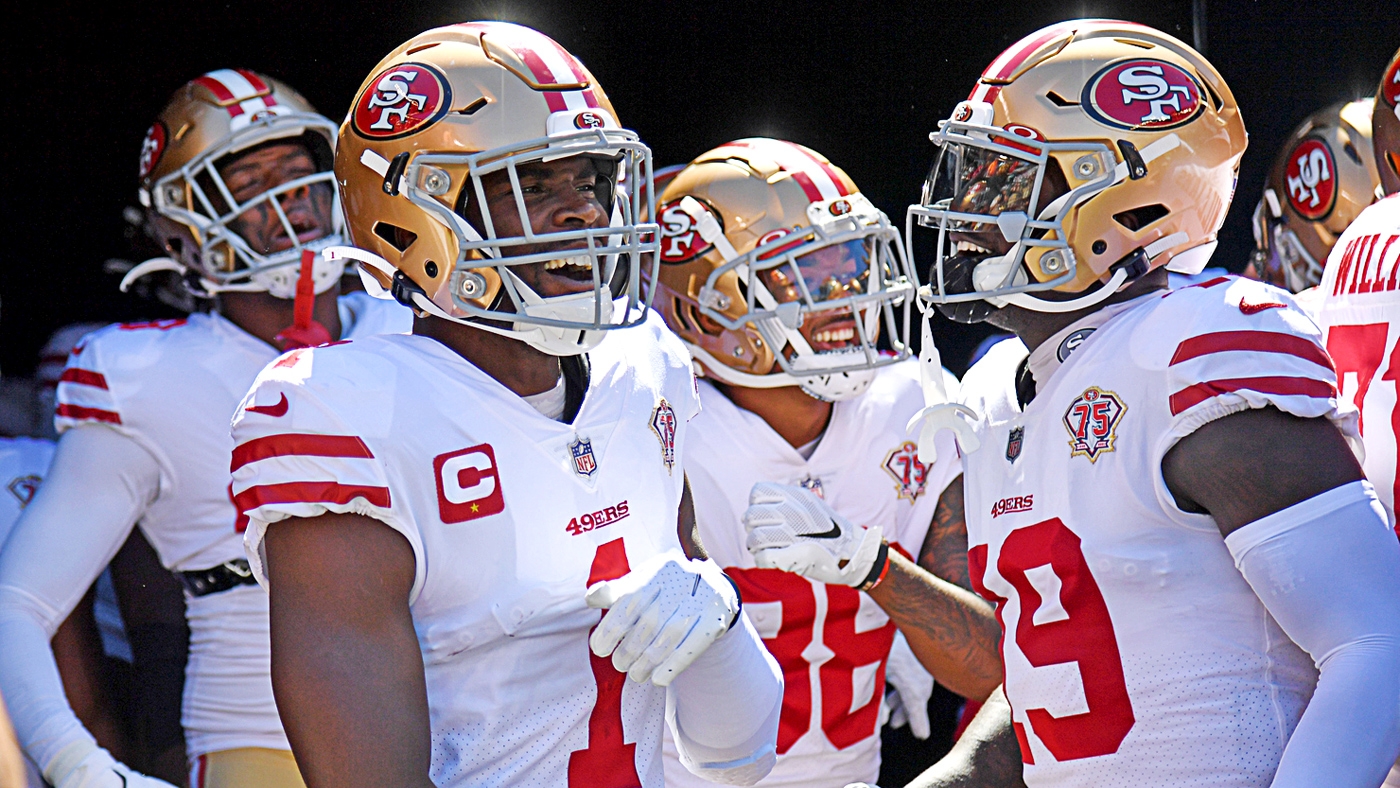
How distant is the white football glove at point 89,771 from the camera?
2.53 meters

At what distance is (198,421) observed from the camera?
288cm

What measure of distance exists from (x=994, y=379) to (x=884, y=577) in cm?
46

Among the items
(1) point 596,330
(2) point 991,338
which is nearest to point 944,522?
(1) point 596,330

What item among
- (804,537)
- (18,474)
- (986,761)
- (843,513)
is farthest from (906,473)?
(18,474)

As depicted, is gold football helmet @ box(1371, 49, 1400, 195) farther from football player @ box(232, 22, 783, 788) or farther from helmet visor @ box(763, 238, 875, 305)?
football player @ box(232, 22, 783, 788)

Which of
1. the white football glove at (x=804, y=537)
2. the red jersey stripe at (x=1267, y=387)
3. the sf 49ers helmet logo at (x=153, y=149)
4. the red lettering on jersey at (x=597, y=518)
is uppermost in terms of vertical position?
the sf 49ers helmet logo at (x=153, y=149)

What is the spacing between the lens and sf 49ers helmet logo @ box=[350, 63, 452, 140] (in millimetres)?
1943

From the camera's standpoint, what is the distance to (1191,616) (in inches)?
72.1

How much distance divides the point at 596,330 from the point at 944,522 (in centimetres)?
127

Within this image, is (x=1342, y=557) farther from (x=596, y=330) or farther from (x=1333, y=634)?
(x=596, y=330)

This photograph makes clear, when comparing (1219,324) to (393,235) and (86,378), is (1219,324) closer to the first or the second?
(393,235)

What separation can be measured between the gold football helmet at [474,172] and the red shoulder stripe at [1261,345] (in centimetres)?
74

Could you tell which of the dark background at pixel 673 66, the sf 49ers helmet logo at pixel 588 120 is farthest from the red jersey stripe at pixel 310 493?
the dark background at pixel 673 66

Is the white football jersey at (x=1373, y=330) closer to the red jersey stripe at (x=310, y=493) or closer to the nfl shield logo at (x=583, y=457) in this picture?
the nfl shield logo at (x=583, y=457)
